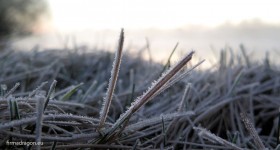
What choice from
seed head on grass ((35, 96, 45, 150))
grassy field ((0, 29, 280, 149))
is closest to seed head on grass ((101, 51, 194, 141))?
grassy field ((0, 29, 280, 149))

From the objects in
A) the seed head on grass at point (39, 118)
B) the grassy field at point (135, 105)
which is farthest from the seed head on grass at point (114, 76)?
the seed head on grass at point (39, 118)

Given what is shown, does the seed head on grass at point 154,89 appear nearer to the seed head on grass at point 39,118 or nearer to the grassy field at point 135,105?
the grassy field at point 135,105

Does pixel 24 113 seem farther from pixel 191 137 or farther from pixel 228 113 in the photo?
pixel 228 113

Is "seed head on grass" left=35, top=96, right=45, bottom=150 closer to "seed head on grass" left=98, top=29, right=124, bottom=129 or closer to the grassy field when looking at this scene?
the grassy field

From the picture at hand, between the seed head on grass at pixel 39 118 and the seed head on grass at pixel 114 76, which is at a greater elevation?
the seed head on grass at pixel 114 76

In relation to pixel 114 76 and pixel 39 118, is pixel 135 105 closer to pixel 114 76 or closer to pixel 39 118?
pixel 114 76

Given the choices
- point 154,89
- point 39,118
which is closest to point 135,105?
point 154,89

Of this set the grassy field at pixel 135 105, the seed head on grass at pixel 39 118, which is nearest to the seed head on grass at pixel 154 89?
the grassy field at pixel 135 105

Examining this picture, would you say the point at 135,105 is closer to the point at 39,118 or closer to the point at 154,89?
the point at 154,89

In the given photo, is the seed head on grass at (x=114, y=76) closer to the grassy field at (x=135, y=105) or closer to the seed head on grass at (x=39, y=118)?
the grassy field at (x=135, y=105)
